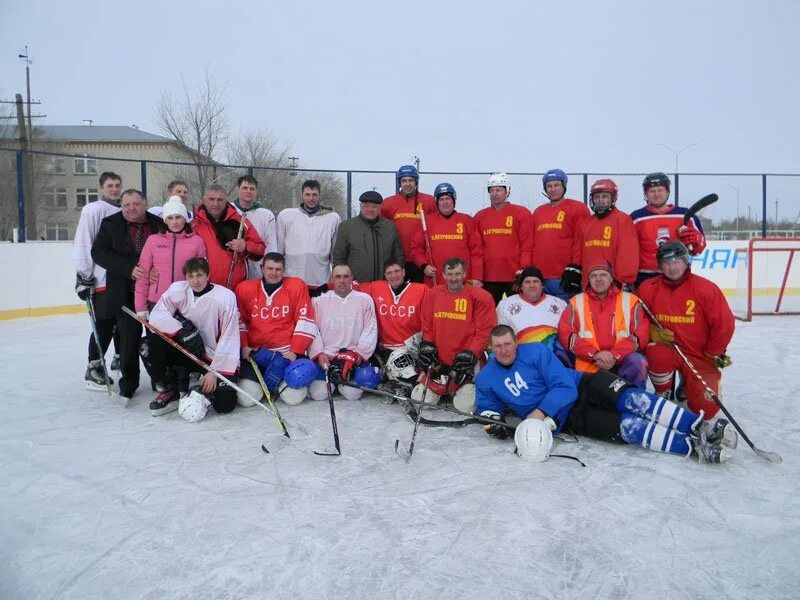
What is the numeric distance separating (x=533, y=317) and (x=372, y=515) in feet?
6.31

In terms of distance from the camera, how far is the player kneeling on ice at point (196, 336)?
137 inches

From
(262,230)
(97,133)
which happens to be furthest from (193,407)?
(97,133)

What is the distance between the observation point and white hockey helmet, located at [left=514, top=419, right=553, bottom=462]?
8.73 feet

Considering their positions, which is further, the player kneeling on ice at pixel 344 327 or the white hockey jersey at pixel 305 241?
the white hockey jersey at pixel 305 241

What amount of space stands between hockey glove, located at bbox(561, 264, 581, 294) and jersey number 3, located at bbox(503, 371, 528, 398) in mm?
1128

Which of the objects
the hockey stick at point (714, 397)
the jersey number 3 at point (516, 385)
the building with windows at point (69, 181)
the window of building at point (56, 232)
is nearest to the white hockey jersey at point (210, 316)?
the jersey number 3 at point (516, 385)

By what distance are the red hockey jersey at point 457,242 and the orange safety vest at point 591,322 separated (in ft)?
3.84

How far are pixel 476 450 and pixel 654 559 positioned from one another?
111 centimetres

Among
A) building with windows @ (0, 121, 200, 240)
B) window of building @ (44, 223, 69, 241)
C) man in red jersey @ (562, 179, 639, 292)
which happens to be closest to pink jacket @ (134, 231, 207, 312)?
man in red jersey @ (562, 179, 639, 292)

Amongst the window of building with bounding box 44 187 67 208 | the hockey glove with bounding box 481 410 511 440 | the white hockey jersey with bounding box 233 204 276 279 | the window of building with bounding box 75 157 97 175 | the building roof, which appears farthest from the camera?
the building roof

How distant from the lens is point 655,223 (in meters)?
3.79

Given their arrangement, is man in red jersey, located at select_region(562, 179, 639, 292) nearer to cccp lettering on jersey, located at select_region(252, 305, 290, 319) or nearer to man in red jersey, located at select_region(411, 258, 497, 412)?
man in red jersey, located at select_region(411, 258, 497, 412)

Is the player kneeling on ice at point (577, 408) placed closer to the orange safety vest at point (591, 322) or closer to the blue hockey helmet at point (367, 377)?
the orange safety vest at point (591, 322)

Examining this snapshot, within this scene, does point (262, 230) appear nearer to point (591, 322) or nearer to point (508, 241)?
point (508, 241)
